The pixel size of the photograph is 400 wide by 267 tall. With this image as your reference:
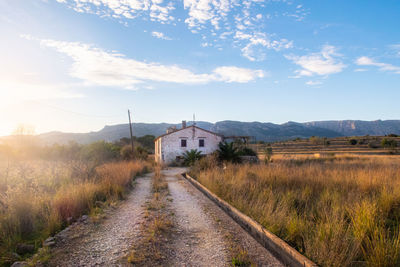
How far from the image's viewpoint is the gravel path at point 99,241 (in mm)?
3665

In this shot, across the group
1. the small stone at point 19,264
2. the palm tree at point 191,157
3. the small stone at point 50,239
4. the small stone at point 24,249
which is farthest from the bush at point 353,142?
the small stone at point 19,264

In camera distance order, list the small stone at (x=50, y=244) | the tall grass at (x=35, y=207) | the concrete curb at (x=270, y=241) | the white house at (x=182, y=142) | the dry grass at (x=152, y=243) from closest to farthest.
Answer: the concrete curb at (x=270, y=241) → the dry grass at (x=152, y=243) → the small stone at (x=50, y=244) → the tall grass at (x=35, y=207) → the white house at (x=182, y=142)

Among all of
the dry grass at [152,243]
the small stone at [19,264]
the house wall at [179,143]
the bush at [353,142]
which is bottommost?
the bush at [353,142]

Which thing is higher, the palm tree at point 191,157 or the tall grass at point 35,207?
the tall grass at point 35,207

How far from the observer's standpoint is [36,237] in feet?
15.2

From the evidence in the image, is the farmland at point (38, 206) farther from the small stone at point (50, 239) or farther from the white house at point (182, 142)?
the white house at point (182, 142)

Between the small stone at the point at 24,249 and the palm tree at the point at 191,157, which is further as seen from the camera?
the palm tree at the point at 191,157

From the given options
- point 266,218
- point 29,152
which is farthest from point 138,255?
point 29,152

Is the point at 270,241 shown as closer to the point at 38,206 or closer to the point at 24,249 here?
the point at 24,249

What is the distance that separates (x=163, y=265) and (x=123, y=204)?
4.61 meters

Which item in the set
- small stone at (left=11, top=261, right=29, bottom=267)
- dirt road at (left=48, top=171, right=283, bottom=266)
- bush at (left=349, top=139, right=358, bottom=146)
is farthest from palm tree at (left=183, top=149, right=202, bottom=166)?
bush at (left=349, top=139, right=358, bottom=146)

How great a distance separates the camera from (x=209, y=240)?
4480mm

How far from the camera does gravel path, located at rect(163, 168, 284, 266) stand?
12.1ft

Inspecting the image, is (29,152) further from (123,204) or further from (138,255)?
(138,255)
